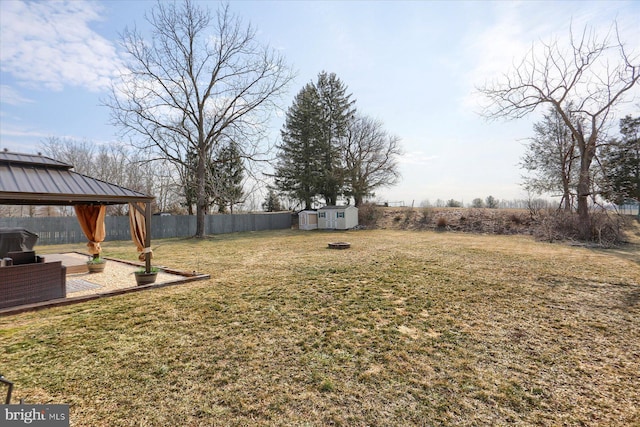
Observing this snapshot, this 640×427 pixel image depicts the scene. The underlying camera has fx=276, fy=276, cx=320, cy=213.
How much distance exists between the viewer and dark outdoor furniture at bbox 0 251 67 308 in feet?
13.4

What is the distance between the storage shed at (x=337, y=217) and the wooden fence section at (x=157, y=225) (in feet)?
12.5

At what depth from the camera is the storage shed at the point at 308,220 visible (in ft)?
70.3

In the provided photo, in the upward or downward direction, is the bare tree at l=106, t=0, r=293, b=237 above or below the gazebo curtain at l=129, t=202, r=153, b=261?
above

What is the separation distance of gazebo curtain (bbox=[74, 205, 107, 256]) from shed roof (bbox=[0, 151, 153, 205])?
1.78 meters

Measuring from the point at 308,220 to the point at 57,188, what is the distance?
1741 cm

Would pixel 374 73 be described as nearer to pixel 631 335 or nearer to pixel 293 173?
pixel 631 335

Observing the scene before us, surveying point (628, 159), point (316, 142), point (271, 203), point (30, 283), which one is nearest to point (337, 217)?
point (316, 142)

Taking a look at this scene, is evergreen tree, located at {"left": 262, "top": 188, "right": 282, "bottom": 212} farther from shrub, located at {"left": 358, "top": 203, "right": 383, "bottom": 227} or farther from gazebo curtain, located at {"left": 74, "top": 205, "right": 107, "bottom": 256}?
gazebo curtain, located at {"left": 74, "top": 205, "right": 107, "bottom": 256}

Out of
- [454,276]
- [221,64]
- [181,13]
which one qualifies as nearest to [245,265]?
[454,276]

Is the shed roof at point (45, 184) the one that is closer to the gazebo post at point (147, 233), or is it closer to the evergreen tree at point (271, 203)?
the gazebo post at point (147, 233)

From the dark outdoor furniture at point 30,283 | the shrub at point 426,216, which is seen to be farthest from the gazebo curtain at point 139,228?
the shrub at point 426,216

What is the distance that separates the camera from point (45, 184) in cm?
430

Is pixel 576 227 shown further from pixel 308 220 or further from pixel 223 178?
pixel 223 178

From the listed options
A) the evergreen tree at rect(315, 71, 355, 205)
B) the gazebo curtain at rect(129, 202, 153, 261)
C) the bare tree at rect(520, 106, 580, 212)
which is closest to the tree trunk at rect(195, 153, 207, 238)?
the gazebo curtain at rect(129, 202, 153, 261)
